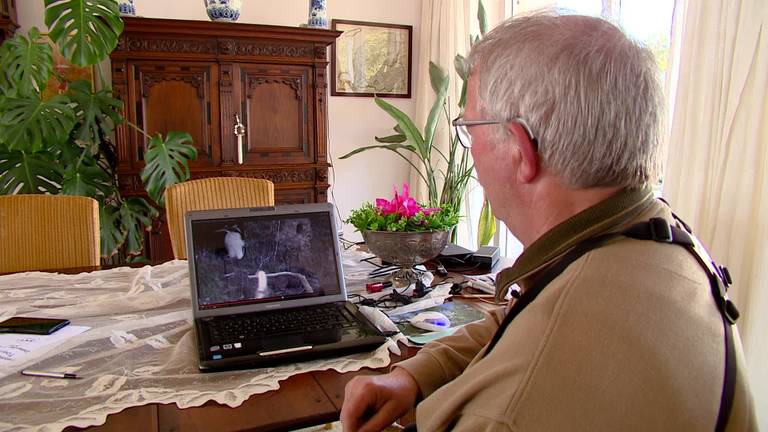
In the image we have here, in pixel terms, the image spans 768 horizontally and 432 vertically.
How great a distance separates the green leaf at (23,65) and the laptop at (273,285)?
7.37 ft

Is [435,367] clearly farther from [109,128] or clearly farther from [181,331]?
[109,128]

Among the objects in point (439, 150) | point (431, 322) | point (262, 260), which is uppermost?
point (439, 150)

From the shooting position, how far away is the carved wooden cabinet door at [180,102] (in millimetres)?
3250

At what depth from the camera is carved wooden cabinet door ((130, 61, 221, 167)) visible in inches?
128

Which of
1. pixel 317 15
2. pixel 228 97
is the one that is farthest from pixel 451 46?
pixel 228 97

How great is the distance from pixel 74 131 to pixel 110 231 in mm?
626

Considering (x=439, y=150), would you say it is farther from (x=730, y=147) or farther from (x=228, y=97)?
(x=730, y=147)

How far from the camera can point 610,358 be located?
561 millimetres

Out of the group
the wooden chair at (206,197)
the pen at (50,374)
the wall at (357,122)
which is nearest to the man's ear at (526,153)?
the pen at (50,374)

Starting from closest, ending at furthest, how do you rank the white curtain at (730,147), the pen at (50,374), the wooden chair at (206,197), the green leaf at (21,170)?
the pen at (50,374), the white curtain at (730,147), the wooden chair at (206,197), the green leaf at (21,170)

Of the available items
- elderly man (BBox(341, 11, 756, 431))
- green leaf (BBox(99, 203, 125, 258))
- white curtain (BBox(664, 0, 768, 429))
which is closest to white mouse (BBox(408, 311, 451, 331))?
elderly man (BBox(341, 11, 756, 431))

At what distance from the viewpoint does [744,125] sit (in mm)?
1776

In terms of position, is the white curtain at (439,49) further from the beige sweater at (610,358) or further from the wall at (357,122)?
the beige sweater at (610,358)

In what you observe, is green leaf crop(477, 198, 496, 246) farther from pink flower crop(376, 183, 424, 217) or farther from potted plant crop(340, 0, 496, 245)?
pink flower crop(376, 183, 424, 217)
